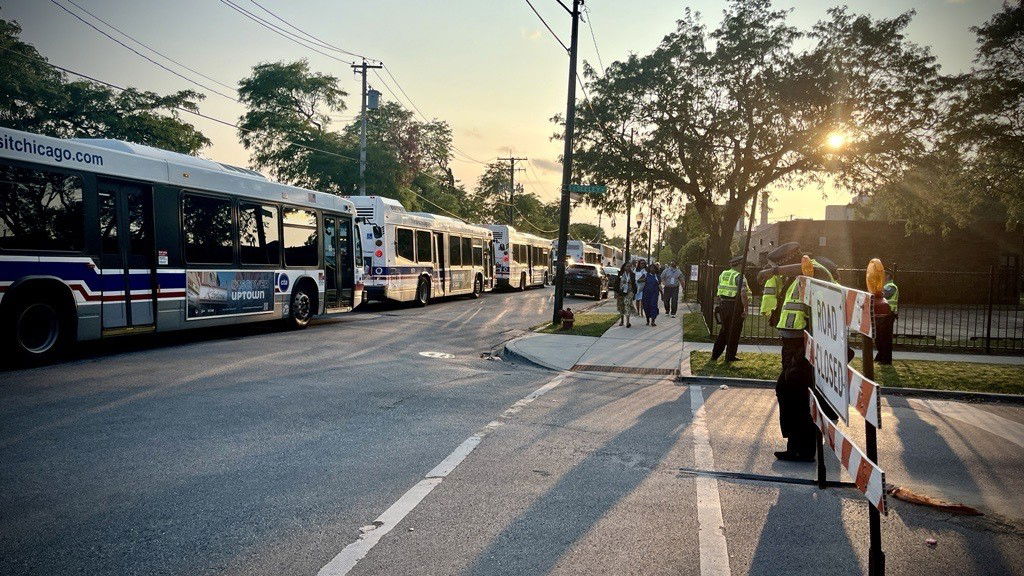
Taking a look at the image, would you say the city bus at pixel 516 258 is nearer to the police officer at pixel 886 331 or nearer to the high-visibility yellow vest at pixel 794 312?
the police officer at pixel 886 331

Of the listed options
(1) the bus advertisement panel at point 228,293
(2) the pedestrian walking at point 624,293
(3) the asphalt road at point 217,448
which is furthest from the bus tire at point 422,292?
(3) the asphalt road at point 217,448

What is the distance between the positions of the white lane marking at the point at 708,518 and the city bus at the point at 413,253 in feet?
48.7

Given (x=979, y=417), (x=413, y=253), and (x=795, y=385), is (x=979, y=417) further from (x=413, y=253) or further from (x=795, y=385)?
(x=413, y=253)

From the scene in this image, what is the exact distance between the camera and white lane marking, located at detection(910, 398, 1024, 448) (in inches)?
286

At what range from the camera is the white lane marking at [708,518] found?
3678 millimetres

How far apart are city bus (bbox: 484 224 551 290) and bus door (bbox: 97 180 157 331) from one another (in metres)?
23.3

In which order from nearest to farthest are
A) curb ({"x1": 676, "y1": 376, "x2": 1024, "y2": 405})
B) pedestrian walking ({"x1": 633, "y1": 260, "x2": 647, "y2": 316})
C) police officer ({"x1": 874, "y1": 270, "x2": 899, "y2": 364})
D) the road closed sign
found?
the road closed sign
curb ({"x1": 676, "y1": 376, "x2": 1024, "y2": 405})
police officer ({"x1": 874, "y1": 270, "x2": 899, "y2": 364})
pedestrian walking ({"x1": 633, "y1": 260, "x2": 647, "y2": 316})

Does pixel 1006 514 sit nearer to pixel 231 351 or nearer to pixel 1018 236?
pixel 231 351

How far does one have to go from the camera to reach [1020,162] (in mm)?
26266

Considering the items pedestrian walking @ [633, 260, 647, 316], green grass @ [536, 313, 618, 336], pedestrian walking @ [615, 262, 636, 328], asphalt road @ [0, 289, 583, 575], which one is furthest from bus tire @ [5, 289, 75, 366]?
pedestrian walking @ [633, 260, 647, 316]

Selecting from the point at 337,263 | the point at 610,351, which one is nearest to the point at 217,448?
the point at 610,351

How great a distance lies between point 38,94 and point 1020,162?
42.9m

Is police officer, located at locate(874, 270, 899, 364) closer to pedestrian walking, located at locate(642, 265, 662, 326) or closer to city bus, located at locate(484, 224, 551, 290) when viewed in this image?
pedestrian walking, located at locate(642, 265, 662, 326)

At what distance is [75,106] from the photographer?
33469mm
